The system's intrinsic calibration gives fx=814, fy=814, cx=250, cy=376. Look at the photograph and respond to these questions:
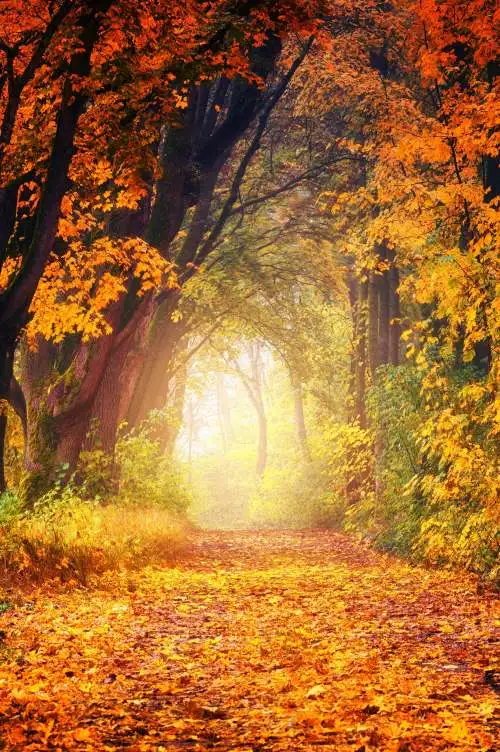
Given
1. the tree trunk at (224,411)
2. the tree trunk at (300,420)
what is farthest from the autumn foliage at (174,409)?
the tree trunk at (224,411)

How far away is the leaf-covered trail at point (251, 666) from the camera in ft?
13.8

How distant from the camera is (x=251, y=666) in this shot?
19.5 feet

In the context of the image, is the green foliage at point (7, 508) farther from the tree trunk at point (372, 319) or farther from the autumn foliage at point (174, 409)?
the tree trunk at point (372, 319)

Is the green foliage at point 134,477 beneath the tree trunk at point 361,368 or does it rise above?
beneath

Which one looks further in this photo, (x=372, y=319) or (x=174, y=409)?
(x=174, y=409)

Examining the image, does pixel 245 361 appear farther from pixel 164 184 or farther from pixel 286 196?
pixel 164 184

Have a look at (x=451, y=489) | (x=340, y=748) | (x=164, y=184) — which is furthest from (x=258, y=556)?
(x=340, y=748)

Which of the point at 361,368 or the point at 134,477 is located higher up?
the point at 361,368

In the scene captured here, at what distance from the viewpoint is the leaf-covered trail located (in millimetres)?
4207

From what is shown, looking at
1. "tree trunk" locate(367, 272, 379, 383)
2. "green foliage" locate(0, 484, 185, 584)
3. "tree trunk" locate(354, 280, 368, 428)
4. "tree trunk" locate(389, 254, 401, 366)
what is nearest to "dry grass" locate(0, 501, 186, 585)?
"green foliage" locate(0, 484, 185, 584)

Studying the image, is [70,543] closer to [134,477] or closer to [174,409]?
[134,477]

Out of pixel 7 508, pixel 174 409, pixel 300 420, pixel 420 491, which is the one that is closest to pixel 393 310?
pixel 174 409

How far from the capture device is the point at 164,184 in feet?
45.1

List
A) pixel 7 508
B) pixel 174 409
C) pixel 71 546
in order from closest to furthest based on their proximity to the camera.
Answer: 1. pixel 71 546
2. pixel 7 508
3. pixel 174 409
